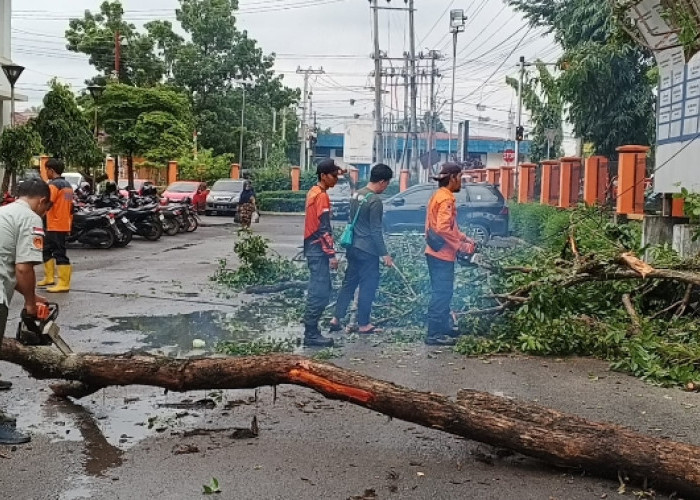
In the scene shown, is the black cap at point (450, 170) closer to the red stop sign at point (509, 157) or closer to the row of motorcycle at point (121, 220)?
the row of motorcycle at point (121, 220)

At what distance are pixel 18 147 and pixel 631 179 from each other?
52.0ft

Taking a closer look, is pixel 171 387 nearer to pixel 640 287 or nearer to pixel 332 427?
pixel 332 427

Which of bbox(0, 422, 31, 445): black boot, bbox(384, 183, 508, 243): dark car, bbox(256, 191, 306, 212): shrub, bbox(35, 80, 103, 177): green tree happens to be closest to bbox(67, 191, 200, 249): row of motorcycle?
bbox(35, 80, 103, 177): green tree

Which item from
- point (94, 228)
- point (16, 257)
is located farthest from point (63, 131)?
point (16, 257)

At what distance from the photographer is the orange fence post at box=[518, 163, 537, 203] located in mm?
26375

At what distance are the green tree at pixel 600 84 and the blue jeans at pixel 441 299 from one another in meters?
17.3

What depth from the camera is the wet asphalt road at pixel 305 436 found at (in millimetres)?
4516

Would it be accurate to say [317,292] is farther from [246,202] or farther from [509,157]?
[509,157]

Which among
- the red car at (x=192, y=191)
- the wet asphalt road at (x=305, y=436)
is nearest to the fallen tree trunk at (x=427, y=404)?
the wet asphalt road at (x=305, y=436)

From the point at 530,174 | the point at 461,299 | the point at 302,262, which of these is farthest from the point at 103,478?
the point at 530,174

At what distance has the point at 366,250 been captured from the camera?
8.85m

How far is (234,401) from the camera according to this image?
610 centimetres

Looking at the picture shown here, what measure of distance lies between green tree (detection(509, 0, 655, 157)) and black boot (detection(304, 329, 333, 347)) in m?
18.1

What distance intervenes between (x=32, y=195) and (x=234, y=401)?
199 centimetres
